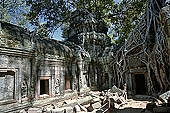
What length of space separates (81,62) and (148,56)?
14.1 ft

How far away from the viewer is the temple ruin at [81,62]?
5.34m

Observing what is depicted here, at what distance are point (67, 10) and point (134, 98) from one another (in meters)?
8.91

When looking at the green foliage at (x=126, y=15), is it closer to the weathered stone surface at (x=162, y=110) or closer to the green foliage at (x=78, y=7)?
the green foliage at (x=78, y=7)

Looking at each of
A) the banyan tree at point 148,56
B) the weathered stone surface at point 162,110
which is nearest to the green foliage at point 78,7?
the banyan tree at point 148,56

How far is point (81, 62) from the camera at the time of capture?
374 inches

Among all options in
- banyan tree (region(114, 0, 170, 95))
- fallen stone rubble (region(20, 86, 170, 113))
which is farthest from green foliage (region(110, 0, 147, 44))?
fallen stone rubble (region(20, 86, 170, 113))

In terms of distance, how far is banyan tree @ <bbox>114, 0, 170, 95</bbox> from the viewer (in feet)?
18.7

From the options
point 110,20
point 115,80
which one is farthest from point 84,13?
point 115,80

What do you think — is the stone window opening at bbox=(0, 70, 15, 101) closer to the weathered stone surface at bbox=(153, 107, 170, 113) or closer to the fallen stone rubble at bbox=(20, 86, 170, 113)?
the fallen stone rubble at bbox=(20, 86, 170, 113)

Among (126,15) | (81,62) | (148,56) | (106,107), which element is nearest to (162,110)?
(106,107)

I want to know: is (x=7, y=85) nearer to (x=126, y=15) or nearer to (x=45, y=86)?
(x=45, y=86)

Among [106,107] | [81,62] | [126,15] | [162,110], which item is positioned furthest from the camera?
[126,15]

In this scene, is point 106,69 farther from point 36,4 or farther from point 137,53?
point 36,4

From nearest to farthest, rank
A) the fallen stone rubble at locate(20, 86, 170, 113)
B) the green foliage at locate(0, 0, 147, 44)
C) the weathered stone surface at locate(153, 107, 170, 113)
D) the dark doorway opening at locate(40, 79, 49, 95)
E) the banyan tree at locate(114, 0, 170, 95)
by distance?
1. the weathered stone surface at locate(153, 107, 170, 113)
2. the fallen stone rubble at locate(20, 86, 170, 113)
3. the banyan tree at locate(114, 0, 170, 95)
4. the dark doorway opening at locate(40, 79, 49, 95)
5. the green foliage at locate(0, 0, 147, 44)
